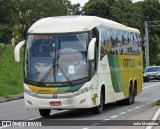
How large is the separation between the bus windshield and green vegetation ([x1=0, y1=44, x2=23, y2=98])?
14.3m

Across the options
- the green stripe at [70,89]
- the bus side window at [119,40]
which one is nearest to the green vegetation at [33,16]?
the bus side window at [119,40]

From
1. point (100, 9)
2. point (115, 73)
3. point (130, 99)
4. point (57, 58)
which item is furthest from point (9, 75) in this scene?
point (100, 9)

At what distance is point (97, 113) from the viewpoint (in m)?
19.3

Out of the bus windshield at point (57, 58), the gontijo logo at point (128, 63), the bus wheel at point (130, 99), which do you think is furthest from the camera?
the bus wheel at point (130, 99)

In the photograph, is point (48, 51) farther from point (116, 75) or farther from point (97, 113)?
point (116, 75)

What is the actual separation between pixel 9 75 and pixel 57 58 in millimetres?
23936

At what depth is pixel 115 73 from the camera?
21.8 m

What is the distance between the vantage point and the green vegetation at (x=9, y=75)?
34.6 meters

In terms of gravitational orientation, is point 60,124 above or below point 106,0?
below

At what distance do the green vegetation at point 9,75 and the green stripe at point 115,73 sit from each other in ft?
36.4

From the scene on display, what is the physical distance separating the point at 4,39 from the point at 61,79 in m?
33.2

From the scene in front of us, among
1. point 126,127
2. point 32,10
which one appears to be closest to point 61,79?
point 126,127

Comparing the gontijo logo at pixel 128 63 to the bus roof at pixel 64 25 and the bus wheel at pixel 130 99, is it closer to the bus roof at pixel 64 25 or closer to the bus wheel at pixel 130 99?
the bus wheel at pixel 130 99

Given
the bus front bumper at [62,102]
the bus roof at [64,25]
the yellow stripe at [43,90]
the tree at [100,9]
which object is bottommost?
the bus front bumper at [62,102]
